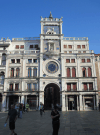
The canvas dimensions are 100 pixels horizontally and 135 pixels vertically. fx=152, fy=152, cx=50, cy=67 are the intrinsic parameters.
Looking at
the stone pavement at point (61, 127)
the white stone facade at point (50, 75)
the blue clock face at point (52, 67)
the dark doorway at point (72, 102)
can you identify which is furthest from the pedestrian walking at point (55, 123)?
the blue clock face at point (52, 67)

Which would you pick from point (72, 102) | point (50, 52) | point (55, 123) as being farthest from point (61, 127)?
point (50, 52)

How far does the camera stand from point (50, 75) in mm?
45188

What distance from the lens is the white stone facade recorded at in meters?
43.3

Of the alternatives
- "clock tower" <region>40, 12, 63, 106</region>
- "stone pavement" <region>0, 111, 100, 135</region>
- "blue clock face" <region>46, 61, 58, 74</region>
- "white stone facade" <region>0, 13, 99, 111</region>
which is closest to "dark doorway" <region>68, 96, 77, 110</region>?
"white stone facade" <region>0, 13, 99, 111</region>

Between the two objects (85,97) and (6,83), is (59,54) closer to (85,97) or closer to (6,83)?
(85,97)

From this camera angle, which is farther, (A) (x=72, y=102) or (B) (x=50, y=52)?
(B) (x=50, y=52)

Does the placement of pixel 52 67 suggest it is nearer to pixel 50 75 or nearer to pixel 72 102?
pixel 50 75

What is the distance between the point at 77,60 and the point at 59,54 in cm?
577

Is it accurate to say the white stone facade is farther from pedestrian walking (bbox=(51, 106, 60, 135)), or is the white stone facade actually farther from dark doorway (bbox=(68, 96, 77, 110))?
pedestrian walking (bbox=(51, 106, 60, 135))

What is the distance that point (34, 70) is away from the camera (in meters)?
45.6

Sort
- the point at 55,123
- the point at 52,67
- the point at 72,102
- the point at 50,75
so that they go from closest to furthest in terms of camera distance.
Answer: the point at 55,123, the point at 72,102, the point at 50,75, the point at 52,67

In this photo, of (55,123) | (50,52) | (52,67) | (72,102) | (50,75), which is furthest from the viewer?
(50,52)

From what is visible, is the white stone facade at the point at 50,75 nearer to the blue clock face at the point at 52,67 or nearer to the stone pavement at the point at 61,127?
the blue clock face at the point at 52,67

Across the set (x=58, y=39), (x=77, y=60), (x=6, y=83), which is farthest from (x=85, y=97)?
(x=6, y=83)
